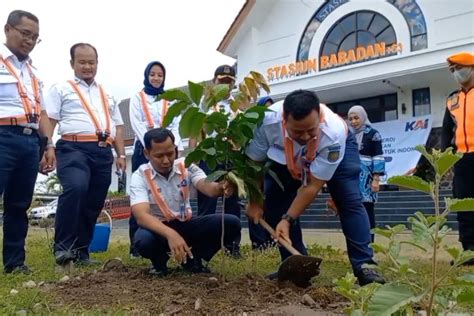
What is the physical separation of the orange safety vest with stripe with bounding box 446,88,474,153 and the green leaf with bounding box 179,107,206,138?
2.41 metres

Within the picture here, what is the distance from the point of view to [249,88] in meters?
3.44

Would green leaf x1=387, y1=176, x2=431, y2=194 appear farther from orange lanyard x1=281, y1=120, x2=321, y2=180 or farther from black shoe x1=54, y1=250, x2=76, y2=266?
black shoe x1=54, y1=250, x2=76, y2=266

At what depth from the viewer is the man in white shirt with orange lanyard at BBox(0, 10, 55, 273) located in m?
3.76

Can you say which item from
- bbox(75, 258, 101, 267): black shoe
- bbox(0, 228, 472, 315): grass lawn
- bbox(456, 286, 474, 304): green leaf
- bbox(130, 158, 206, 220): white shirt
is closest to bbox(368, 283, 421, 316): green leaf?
bbox(456, 286, 474, 304): green leaf

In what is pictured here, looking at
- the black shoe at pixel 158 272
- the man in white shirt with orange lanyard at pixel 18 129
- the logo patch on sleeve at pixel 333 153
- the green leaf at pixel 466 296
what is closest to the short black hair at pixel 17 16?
the man in white shirt with orange lanyard at pixel 18 129

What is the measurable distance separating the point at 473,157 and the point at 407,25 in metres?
10.1

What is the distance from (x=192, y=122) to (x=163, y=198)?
0.72m

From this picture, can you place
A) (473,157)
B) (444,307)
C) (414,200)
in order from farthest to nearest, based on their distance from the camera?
(414,200), (473,157), (444,307)

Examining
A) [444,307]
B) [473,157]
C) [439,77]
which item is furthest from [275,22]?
[444,307]

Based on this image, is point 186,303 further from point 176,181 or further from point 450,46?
point 450,46

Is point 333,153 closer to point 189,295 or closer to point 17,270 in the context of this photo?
point 189,295

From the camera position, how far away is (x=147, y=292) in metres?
3.03

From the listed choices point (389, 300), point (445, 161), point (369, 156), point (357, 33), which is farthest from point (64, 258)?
point (357, 33)

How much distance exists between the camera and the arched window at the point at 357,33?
1432cm
